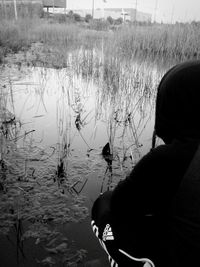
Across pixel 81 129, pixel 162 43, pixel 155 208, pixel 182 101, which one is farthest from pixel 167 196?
pixel 162 43

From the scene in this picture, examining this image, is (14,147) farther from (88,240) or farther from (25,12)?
(25,12)

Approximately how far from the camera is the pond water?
202 centimetres

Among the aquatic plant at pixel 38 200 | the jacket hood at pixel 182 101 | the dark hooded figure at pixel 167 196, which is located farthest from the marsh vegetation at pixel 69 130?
the jacket hood at pixel 182 101

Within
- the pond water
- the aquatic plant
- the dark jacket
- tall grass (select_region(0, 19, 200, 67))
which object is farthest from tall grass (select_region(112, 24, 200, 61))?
the dark jacket

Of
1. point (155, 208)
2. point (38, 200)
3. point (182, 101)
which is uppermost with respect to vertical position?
point (182, 101)

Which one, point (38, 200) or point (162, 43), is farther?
point (162, 43)

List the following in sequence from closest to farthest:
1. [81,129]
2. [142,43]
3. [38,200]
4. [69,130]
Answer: [38,200]
[69,130]
[81,129]
[142,43]

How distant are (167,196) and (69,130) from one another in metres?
2.74

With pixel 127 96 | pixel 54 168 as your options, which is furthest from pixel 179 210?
pixel 127 96

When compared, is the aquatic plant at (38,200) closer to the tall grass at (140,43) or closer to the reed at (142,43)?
the reed at (142,43)

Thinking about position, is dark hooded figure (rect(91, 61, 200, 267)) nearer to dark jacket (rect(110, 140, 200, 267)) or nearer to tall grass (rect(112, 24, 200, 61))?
dark jacket (rect(110, 140, 200, 267))

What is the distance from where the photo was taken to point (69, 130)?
11.9 ft

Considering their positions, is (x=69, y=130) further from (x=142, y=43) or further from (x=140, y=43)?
(x=142, y=43)

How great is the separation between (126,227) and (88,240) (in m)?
0.87
